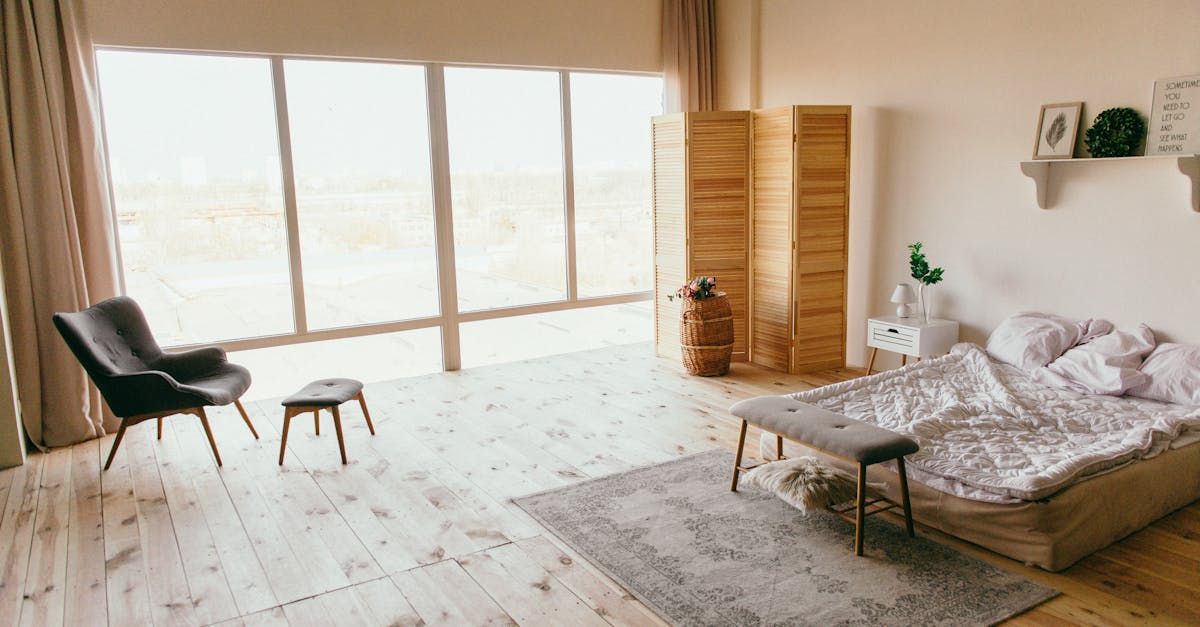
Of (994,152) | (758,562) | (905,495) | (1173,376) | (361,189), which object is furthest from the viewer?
(361,189)

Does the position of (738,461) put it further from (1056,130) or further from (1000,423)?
(1056,130)

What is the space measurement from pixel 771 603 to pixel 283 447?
2514 millimetres

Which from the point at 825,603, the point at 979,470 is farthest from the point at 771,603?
the point at 979,470

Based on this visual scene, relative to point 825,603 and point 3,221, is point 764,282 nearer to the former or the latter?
point 825,603

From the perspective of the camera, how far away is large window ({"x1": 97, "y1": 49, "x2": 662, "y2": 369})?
188 inches

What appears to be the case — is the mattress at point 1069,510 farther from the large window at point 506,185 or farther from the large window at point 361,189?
the large window at point 361,189

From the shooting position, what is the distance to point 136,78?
4609mm

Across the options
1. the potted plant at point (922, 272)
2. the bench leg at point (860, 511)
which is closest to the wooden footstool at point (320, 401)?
the bench leg at point (860, 511)

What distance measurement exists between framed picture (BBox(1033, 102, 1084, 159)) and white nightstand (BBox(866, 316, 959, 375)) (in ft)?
3.64

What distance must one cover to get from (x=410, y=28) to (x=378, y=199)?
3.73ft

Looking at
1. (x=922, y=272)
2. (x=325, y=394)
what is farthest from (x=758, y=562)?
(x=922, y=272)

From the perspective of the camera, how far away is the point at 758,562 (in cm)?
283

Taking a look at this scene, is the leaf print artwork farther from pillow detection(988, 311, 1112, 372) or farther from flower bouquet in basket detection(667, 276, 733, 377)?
flower bouquet in basket detection(667, 276, 733, 377)

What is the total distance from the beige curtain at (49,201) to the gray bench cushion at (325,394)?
4.60ft
